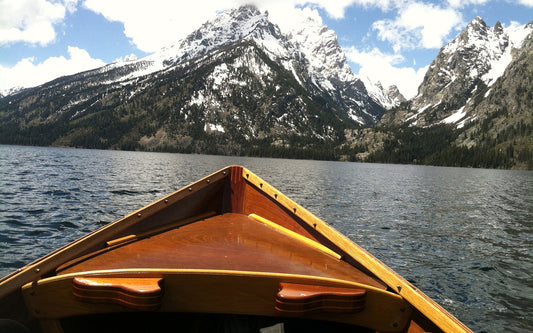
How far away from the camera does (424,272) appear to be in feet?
45.4

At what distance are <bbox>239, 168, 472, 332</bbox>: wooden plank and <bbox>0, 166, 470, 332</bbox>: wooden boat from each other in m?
0.01

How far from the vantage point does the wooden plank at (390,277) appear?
4.16 m

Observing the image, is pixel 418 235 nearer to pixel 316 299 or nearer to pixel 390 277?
pixel 390 277

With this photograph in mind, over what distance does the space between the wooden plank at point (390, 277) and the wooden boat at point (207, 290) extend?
0.05 feet

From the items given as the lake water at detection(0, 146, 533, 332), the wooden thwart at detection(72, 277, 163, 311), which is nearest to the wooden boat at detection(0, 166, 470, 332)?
the wooden thwart at detection(72, 277, 163, 311)

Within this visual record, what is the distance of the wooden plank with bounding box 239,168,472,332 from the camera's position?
4164 mm

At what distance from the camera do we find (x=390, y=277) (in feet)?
15.5

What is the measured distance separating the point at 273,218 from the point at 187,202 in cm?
205

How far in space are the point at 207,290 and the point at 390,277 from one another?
8.56 feet

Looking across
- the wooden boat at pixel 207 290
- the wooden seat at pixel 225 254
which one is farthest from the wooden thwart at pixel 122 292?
the wooden seat at pixel 225 254

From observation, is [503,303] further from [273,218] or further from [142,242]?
[142,242]

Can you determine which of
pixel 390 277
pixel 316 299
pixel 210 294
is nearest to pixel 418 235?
pixel 390 277

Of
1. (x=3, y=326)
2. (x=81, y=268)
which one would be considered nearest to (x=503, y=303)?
(x=81, y=268)

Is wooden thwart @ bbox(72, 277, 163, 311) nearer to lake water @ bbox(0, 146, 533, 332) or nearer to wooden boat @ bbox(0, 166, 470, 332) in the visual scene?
wooden boat @ bbox(0, 166, 470, 332)
